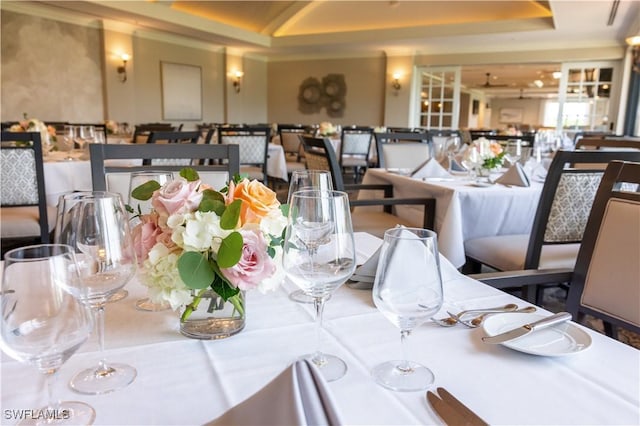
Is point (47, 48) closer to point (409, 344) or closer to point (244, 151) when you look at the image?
point (244, 151)

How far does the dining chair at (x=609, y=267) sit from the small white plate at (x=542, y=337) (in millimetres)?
445

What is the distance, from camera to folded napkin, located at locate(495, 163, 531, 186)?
8.66 ft

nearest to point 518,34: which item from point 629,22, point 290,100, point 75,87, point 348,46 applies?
point 629,22

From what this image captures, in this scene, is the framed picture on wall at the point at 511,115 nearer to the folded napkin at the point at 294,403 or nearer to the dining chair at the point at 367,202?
the dining chair at the point at 367,202

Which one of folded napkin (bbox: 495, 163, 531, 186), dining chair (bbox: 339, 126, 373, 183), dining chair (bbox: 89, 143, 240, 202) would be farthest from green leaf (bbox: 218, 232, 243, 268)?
dining chair (bbox: 339, 126, 373, 183)

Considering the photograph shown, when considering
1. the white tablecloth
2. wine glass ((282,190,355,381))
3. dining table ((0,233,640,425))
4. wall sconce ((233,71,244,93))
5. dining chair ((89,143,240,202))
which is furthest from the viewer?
wall sconce ((233,71,244,93))

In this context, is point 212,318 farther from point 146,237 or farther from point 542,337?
point 542,337

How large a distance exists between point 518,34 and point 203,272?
9315 mm

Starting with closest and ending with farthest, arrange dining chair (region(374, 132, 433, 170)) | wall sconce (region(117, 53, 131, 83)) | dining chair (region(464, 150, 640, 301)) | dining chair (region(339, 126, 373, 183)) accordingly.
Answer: dining chair (region(464, 150, 640, 301)) < dining chair (region(374, 132, 433, 170)) < dining chair (region(339, 126, 373, 183)) < wall sconce (region(117, 53, 131, 83))

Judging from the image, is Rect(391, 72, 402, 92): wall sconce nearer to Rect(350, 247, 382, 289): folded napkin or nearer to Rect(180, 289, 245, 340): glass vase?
Rect(350, 247, 382, 289): folded napkin

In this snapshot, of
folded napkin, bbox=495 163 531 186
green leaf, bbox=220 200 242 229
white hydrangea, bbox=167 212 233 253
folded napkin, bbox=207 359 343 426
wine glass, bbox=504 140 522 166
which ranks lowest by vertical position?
folded napkin, bbox=207 359 343 426

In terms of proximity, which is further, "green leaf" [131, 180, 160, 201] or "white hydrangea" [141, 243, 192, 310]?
"green leaf" [131, 180, 160, 201]

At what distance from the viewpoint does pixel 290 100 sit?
39.8ft

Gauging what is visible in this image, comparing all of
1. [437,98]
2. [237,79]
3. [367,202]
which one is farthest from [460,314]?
[237,79]
